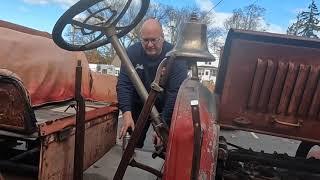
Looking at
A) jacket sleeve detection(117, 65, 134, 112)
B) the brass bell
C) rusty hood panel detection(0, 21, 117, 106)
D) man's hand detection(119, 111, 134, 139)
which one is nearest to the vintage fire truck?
the brass bell

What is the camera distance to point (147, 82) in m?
3.86

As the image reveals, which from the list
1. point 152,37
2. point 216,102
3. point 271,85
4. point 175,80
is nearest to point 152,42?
point 152,37

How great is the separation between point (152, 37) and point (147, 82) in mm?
473

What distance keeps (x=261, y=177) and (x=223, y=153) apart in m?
0.30

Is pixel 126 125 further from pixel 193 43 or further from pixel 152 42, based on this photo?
pixel 193 43

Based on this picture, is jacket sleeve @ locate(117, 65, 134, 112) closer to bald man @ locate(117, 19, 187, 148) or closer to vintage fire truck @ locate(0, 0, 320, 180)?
bald man @ locate(117, 19, 187, 148)

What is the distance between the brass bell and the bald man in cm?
87

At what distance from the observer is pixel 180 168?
1942mm

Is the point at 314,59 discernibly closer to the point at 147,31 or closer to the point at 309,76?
the point at 309,76

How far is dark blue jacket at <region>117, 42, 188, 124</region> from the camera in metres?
3.52

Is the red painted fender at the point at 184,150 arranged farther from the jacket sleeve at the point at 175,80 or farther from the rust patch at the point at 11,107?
the jacket sleeve at the point at 175,80

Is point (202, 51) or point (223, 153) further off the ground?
point (202, 51)

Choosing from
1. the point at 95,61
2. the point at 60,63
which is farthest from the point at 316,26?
the point at 60,63

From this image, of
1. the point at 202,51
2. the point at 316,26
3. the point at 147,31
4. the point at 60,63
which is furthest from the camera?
the point at 316,26
